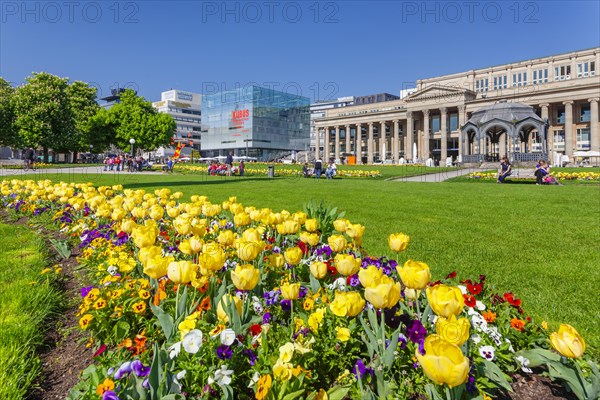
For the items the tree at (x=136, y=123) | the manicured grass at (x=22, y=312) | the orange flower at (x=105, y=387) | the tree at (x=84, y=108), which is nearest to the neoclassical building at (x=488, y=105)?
the tree at (x=136, y=123)

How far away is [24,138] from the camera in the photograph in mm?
42406

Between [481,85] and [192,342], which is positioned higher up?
[481,85]

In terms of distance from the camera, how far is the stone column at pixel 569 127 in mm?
59812

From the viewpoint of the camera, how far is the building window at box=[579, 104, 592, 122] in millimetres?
64500

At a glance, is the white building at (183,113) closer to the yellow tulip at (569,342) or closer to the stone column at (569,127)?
the stone column at (569,127)

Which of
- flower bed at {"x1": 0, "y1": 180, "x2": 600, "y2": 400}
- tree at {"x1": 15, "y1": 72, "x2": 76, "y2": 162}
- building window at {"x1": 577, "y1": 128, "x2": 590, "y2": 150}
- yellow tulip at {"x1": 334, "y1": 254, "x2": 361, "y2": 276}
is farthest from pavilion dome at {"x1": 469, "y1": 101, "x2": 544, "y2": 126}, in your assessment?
tree at {"x1": 15, "y1": 72, "x2": 76, "y2": 162}

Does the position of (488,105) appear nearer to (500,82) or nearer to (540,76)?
(540,76)

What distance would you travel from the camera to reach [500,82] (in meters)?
74.8

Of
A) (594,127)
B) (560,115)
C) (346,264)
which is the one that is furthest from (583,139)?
(346,264)

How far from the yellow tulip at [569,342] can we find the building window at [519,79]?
83808mm

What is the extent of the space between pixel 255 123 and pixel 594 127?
76.1 metres

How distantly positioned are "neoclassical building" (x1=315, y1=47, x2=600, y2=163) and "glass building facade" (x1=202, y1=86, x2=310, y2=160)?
20340mm

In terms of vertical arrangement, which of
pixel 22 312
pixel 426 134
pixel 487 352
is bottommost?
pixel 22 312

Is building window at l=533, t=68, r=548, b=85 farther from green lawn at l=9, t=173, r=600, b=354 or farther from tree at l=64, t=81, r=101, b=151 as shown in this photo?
tree at l=64, t=81, r=101, b=151
